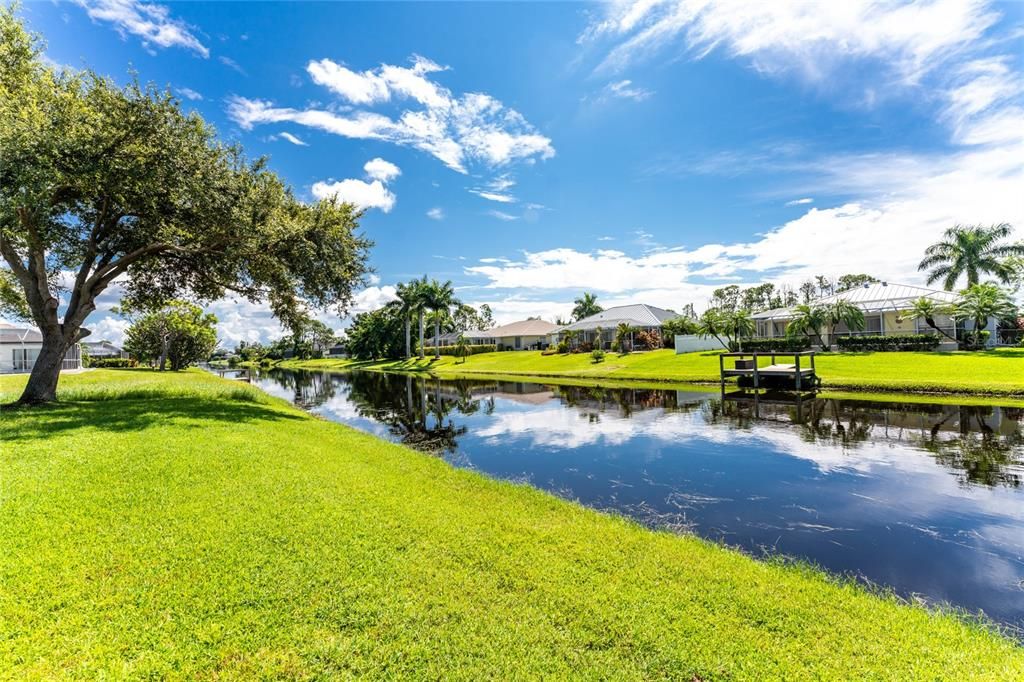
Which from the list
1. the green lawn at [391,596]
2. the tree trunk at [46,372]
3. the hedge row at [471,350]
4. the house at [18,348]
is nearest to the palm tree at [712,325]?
the hedge row at [471,350]

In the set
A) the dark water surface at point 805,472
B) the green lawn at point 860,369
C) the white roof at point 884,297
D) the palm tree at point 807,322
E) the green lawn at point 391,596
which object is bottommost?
the dark water surface at point 805,472

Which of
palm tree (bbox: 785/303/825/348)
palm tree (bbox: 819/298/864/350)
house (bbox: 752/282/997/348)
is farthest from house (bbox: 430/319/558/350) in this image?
palm tree (bbox: 819/298/864/350)

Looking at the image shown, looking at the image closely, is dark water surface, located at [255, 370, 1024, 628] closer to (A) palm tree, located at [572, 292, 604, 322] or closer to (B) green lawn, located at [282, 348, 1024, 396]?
(B) green lawn, located at [282, 348, 1024, 396]

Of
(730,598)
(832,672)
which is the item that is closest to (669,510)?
(730,598)

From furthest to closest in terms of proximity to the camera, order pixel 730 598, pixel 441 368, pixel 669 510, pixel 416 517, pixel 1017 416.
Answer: pixel 441 368 → pixel 1017 416 → pixel 669 510 → pixel 416 517 → pixel 730 598

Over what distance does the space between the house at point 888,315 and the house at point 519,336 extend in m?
31.7

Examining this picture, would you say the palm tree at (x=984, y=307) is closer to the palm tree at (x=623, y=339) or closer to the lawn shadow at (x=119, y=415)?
the palm tree at (x=623, y=339)

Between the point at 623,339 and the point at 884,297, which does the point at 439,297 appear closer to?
the point at 623,339

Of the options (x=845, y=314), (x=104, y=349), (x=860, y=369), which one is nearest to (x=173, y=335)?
(x=104, y=349)

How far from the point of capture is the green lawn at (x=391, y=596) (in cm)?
362

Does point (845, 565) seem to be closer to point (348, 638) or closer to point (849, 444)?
point (348, 638)

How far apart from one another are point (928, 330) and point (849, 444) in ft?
120

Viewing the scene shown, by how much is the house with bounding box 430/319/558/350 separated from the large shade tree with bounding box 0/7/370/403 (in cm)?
5310

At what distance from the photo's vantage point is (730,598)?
466cm
